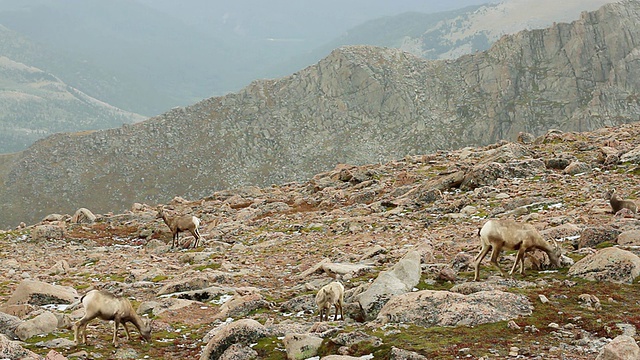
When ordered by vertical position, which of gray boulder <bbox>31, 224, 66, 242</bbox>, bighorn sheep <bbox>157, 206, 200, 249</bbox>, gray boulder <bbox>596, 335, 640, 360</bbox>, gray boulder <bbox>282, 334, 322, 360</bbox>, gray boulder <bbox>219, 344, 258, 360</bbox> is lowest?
gray boulder <bbox>31, 224, 66, 242</bbox>

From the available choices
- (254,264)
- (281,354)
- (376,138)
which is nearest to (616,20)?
(376,138)

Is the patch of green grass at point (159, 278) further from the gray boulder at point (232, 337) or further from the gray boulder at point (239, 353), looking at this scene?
the gray boulder at point (239, 353)

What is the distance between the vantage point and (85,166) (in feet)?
598

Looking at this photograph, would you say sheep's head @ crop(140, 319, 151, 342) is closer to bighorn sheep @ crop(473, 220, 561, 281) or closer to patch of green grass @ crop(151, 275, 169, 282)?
bighorn sheep @ crop(473, 220, 561, 281)

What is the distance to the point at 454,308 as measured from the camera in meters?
13.1

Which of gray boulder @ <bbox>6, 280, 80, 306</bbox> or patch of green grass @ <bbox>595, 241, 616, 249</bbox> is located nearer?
patch of green grass @ <bbox>595, 241, 616, 249</bbox>

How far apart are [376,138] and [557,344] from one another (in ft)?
528

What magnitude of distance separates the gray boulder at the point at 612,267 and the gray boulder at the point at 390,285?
15.4 feet

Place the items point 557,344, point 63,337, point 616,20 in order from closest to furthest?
point 557,344, point 63,337, point 616,20

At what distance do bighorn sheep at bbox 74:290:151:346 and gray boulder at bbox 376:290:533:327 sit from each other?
268 inches

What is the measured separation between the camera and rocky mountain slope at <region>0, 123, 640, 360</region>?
482 inches

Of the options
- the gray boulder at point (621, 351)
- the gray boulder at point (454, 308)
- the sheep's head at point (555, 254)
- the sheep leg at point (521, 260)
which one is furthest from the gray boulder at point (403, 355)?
the sheep's head at point (555, 254)

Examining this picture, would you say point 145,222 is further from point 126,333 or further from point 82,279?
point 126,333

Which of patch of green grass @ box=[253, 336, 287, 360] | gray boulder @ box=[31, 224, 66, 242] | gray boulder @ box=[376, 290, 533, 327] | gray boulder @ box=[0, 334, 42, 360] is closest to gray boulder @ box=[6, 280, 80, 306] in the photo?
gray boulder @ box=[0, 334, 42, 360]
